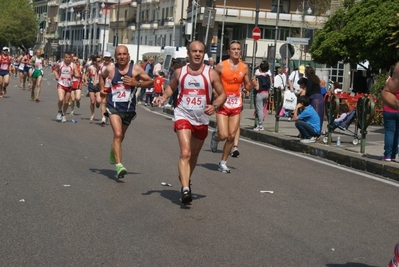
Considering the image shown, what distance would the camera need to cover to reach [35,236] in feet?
26.8

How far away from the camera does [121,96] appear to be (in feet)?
42.4

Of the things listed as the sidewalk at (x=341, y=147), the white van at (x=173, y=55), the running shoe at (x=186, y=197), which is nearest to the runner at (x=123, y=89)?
the running shoe at (x=186, y=197)

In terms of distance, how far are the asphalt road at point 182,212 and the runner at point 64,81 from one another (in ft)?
20.7

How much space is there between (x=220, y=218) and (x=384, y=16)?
28285 millimetres

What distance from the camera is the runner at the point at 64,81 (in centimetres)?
2319

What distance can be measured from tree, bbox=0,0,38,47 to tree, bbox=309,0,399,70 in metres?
97.1

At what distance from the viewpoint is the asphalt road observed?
771 cm

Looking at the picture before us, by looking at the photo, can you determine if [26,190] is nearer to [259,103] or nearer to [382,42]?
[259,103]

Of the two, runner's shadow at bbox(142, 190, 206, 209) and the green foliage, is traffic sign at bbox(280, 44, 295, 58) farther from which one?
runner's shadow at bbox(142, 190, 206, 209)

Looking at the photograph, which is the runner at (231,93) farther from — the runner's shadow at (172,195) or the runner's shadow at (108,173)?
the runner's shadow at (172,195)

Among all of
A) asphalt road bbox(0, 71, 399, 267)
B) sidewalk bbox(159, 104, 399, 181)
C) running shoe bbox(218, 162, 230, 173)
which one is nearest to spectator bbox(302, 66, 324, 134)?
sidewalk bbox(159, 104, 399, 181)

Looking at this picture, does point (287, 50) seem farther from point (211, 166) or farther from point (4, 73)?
point (211, 166)

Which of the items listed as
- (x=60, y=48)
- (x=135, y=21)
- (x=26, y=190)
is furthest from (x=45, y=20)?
(x=26, y=190)

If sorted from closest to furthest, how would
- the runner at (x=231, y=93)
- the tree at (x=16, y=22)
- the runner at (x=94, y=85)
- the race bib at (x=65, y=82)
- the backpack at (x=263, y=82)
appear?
the runner at (x=231, y=93)
the backpack at (x=263, y=82)
the race bib at (x=65, y=82)
the runner at (x=94, y=85)
the tree at (x=16, y=22)
